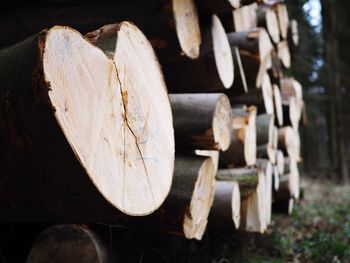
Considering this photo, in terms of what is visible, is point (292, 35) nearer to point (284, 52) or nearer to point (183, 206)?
point (284, 52)

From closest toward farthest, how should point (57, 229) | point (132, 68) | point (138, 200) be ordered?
point (138, 200)
point (132, 68)
point (57, 229)

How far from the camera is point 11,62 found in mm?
1341

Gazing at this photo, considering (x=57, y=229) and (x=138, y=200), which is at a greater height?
(x=138, y=200)

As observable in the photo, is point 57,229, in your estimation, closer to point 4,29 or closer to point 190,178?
point 190,178

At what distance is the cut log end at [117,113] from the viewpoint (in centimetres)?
124

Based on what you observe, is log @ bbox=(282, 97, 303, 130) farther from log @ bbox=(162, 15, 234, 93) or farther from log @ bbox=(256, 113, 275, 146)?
log @ bbox=(162, 15, 234, 93)

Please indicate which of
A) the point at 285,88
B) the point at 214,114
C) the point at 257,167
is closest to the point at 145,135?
the point at 214,114

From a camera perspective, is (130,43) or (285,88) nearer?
(130,43)

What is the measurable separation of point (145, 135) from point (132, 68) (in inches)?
10.7

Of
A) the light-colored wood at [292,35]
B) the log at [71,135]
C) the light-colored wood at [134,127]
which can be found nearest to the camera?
the log at [71,135]

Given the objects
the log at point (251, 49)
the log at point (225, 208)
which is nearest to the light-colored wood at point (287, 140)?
the log at point (251, 49)

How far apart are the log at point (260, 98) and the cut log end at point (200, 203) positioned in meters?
1.52

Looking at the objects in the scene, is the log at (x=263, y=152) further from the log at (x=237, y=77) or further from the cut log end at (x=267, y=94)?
the log at (x=237, y=77)

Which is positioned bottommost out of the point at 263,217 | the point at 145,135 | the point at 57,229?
the point at 263,217
